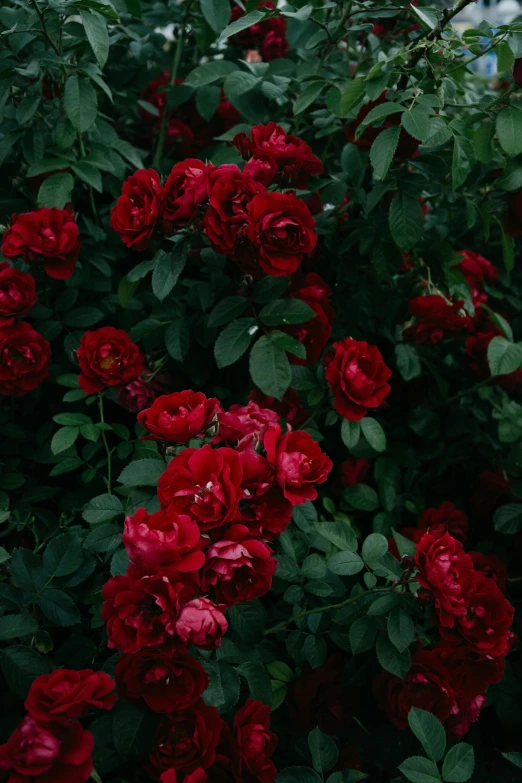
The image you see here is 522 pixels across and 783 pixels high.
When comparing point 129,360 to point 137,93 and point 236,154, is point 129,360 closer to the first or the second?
point 236,154

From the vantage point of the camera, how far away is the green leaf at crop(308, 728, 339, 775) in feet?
3.04

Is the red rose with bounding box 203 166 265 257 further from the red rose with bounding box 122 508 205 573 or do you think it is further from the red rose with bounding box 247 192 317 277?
the red rose with bounding box 122 508 205 573

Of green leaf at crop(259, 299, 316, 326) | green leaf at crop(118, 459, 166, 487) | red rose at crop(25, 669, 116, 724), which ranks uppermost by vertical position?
green leaf at crop(259, 299, 316, 326)

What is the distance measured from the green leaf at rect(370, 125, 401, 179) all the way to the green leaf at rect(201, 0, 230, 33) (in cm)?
53

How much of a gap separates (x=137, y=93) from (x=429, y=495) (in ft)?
4.43

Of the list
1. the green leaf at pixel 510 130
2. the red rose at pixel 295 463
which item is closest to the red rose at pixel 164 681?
the red rose at pixel 295 463

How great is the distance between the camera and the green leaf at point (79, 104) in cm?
125

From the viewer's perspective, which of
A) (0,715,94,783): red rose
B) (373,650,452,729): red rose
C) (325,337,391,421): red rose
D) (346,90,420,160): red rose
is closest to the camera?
(0,715,94,783): red rose

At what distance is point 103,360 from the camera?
1196mm

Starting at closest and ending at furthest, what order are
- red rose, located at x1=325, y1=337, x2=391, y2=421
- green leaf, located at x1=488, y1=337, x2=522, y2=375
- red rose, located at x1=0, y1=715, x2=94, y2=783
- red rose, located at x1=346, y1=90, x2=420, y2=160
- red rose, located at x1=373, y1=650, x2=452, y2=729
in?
red rose, located at x1=0, y1=715, x2=94, y2=783 → red rose, located at x1=373, y1=650, x2=452, y2=729 → red rose, located at x1=325, y1=337, x2=391, y2=421 → red rose, located at x1=346, y1=90, x2=420, y2=160 → green leaf, located at x1=488, y1=337, x2=522, y2=375

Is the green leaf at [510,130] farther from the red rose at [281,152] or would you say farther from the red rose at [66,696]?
the red rose at [66,696]

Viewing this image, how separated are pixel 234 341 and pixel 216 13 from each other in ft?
2.45

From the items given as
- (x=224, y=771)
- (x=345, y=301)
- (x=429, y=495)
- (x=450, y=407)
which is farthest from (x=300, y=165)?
(x=224, y=771)

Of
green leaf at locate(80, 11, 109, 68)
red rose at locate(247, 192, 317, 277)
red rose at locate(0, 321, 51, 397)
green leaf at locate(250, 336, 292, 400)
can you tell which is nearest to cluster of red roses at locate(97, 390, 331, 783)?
green leaf at locate(250, 336, 292, 400)
